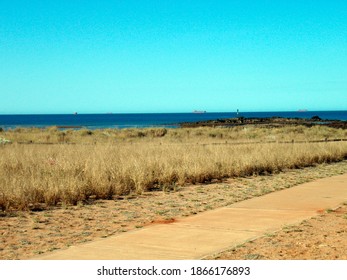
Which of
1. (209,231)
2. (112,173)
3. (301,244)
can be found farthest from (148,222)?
(112,173)

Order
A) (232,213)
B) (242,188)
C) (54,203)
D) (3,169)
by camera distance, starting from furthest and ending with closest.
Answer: (3,169), (242,188), (54,203), (232,213)

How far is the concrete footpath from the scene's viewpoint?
7.51 meters

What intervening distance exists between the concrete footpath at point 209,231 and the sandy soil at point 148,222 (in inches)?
14.1

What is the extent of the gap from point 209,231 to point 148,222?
4.80 feet

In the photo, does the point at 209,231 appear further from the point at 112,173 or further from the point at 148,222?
the point at 112,173

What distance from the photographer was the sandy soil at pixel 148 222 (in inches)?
309

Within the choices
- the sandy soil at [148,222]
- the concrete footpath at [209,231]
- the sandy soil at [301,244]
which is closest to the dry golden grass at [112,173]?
the sandy soil at [148,222]

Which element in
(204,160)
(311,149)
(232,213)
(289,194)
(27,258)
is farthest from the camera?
(311,149)

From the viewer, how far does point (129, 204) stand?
12.3 m

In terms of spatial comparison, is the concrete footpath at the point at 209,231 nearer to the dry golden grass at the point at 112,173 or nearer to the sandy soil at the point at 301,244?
the sandy soil at the point at 301,244

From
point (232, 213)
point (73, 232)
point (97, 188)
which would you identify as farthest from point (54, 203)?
point (232, 213)

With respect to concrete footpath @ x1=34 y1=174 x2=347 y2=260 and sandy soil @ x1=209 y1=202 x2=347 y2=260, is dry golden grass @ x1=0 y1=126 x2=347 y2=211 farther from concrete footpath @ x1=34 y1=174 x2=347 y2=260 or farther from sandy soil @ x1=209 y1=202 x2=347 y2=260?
sandy soil @ x1=209 y1=202 x2=347 y2=260

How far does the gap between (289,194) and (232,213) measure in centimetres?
301

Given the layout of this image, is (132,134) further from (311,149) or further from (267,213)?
(267,213)
